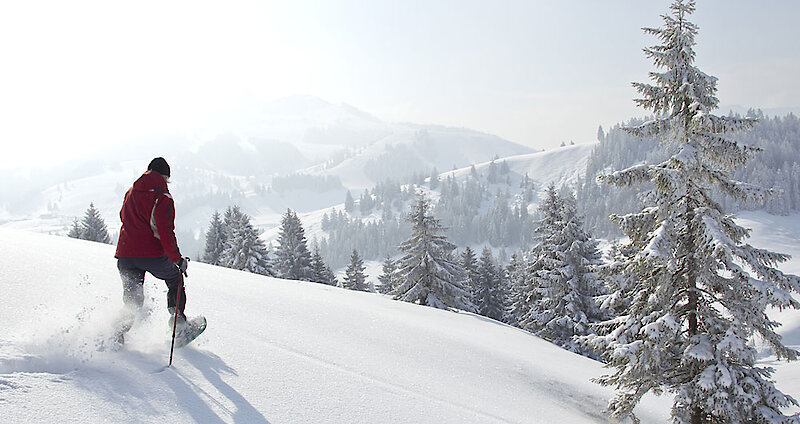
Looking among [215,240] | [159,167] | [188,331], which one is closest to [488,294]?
[215,240]

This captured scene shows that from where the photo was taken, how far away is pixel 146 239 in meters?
5.14

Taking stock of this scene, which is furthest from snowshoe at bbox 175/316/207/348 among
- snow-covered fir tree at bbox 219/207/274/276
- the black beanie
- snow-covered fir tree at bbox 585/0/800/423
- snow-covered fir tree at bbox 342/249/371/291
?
snow-covered fir tree at bbox 342/249/371/291

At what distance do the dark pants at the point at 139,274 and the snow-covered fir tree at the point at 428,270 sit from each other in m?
24.8

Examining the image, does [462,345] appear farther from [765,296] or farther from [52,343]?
[52,343]

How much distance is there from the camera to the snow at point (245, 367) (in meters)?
4.01

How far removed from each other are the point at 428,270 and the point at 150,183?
84.3 feet

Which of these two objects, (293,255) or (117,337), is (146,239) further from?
(293,255)

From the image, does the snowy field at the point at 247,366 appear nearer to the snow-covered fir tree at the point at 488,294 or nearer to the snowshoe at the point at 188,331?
the snowshoe at the point at 188,331

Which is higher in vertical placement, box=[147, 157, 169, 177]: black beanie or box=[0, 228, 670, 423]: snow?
box=[147, 157, 169, 177]: black beanie

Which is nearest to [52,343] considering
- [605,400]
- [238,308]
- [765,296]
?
[238,308]

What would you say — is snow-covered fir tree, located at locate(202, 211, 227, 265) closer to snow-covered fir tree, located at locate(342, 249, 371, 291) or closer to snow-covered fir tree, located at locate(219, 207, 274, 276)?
snow-covered fir tree, located at locate(219, 207, 274, 276)

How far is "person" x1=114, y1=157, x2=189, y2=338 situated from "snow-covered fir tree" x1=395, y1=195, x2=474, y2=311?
81.7ft

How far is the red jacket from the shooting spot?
16.5ft

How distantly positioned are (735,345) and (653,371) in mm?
1531
